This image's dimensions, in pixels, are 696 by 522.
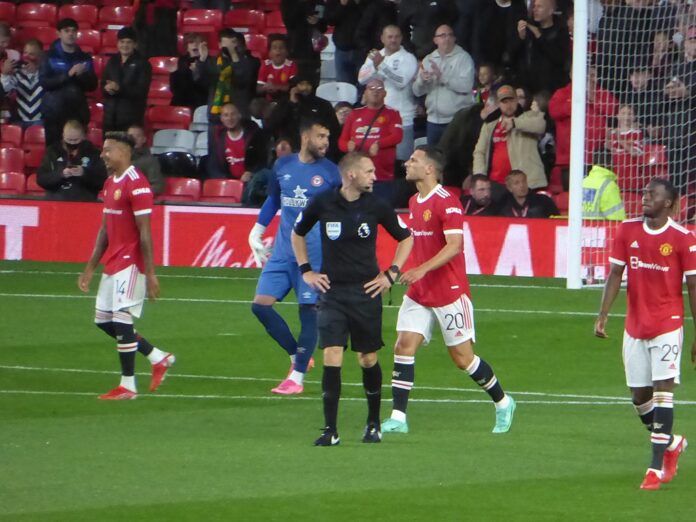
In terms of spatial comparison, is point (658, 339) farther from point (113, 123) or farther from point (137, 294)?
point (113, 123)

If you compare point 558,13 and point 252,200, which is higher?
point 558,13

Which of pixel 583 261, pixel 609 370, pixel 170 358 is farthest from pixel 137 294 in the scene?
pixel 583 261

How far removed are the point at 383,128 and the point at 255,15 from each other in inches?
235

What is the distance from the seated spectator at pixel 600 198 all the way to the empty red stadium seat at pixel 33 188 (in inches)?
349

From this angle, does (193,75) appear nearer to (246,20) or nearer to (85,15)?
(246,20)

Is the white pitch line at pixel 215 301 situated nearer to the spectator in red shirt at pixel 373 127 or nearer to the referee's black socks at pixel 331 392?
the spectator in red shirt at pixel 373 127

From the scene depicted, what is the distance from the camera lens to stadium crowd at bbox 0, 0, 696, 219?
20.2 meters

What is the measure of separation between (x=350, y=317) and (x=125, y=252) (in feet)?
9.28

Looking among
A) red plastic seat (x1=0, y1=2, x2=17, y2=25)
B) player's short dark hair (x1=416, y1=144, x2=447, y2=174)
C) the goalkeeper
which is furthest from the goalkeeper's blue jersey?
red plastic seat (x1=0, y1=2, x2=17, y2=25)

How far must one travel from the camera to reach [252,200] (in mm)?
21859

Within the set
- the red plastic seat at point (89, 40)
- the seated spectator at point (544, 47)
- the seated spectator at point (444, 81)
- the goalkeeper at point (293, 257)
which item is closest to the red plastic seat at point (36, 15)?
the red plastic seat at point (89, 40)

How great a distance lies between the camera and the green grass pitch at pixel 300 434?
27.2 ft

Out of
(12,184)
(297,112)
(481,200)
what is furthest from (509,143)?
(12,184)

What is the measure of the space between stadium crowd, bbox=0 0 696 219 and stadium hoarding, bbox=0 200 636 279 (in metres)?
0.40
